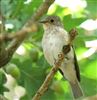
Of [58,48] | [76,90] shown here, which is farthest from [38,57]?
[76,90]

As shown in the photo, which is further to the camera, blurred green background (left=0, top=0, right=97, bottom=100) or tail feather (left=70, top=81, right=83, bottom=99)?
tail feather (left=70, top=81, right=83, bottom=99)

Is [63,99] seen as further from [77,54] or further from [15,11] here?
[15,11]

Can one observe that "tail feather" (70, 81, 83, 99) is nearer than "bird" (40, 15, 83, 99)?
No

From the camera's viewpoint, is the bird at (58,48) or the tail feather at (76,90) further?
the tail feather at (76,90)

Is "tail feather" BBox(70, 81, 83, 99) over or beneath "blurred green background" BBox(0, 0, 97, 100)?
beneath

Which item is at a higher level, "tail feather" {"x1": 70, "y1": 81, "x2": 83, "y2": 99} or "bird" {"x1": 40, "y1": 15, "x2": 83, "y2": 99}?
"bird" {"x1": 40, "y1": 15, "x2": 83, "y2": 99}

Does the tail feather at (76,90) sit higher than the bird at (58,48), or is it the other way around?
the bird at (58,48)
